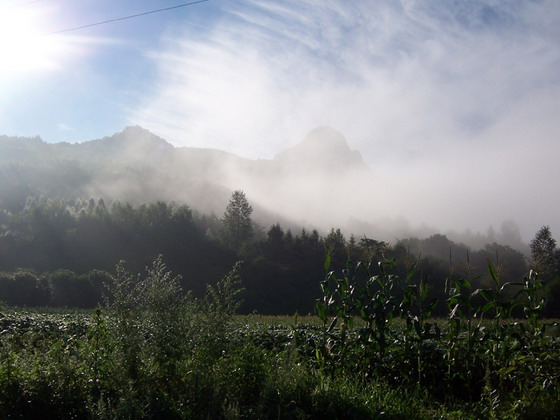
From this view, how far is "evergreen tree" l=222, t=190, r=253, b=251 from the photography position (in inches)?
3401

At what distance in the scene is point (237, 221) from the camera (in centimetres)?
8762

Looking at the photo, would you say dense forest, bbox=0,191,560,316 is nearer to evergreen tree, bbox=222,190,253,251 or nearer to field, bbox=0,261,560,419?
evergreen tree, bbox=222,190,253,251

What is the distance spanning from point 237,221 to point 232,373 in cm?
8307

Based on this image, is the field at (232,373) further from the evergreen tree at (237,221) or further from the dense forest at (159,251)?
the evergreen tree at (237,221)

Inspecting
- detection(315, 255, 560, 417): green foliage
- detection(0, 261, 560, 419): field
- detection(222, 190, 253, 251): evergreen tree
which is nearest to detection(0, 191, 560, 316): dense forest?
detection(222, 190, 253, 251): evergreen tree

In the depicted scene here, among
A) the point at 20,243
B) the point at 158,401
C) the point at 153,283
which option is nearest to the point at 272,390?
the point at 158,401

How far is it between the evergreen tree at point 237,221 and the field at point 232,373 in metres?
78.6

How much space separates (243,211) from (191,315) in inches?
3304

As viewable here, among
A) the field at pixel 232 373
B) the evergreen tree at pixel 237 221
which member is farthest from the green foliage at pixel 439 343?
the evergreen tree at pixel 237 221

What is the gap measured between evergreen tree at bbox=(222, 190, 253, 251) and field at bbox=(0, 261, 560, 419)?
78.6m

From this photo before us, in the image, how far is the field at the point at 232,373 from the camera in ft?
15.1

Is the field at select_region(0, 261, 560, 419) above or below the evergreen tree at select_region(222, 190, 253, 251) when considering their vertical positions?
below

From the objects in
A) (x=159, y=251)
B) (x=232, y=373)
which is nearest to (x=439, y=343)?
(x=232, y=373)

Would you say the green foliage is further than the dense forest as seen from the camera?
No
